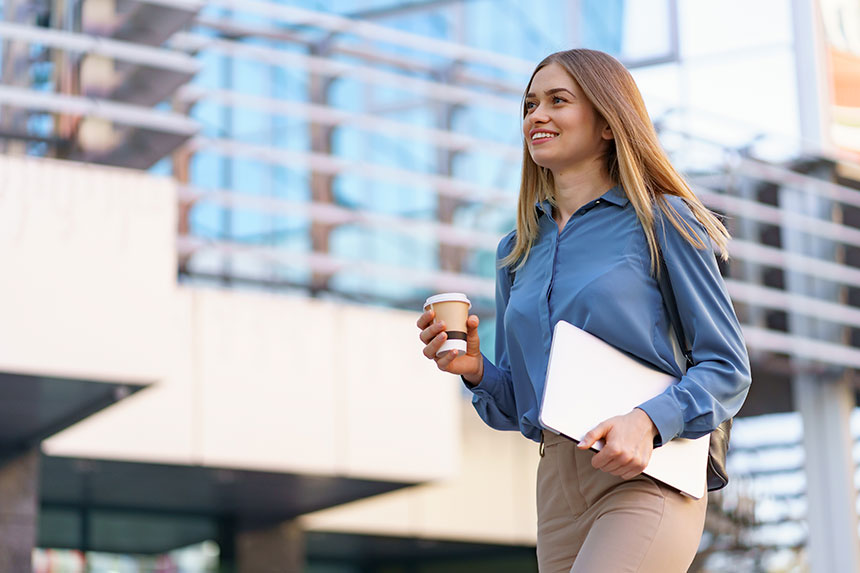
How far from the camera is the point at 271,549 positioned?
13359mm

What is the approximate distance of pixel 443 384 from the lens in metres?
10.6

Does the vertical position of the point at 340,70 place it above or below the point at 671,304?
above


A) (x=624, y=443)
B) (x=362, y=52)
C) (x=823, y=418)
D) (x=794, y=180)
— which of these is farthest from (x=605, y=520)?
(x=823, y=418)

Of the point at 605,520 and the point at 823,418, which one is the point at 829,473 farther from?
the point at 605,520

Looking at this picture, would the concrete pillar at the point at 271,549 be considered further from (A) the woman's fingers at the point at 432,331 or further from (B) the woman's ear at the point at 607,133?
(B) the woman's ear at the point at 607,133

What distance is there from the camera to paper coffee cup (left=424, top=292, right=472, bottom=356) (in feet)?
8.68

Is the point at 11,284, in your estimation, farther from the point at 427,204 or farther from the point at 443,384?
the point at 427,204

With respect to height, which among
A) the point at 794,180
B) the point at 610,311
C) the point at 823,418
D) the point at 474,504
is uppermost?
the point at 794,180

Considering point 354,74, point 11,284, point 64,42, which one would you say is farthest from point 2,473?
point 354,74

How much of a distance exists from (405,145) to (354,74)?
5.75 m

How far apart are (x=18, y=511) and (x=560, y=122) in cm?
697

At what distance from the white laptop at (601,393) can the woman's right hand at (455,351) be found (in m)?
0.25

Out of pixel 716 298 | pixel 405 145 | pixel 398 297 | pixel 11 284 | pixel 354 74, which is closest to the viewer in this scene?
pixel 716 298

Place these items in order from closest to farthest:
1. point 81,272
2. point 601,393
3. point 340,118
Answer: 1. point 601,393
2. point 81,272
3. point 340,118
